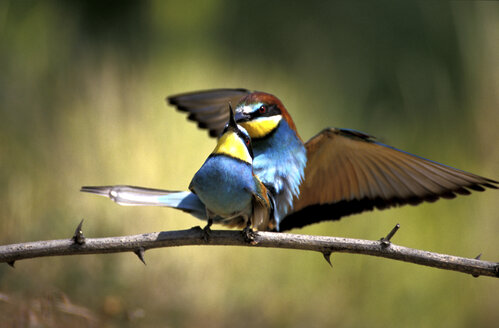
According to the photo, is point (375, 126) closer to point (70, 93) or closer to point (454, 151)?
point (454, 151)

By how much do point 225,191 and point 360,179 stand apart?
571 mm

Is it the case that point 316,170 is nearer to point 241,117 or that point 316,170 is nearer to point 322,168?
point 322,168

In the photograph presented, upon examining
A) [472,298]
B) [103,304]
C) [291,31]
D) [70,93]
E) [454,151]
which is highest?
[291,31]

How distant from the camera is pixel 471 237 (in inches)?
86.6

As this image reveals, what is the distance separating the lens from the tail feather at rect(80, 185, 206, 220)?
1.18m

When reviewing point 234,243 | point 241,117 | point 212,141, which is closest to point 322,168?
point 241,117

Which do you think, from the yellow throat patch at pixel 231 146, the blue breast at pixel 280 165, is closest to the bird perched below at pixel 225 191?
the yellow throat patch at pixel 231 146

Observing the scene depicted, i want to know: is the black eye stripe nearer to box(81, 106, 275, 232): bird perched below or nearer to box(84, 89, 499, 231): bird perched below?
box(84, 89, 499, 231): bird perched below

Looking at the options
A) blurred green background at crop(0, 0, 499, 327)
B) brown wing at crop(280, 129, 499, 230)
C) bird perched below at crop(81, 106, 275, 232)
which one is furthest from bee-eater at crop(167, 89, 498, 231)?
blurred green background at crop(0, 0, 499, 327)

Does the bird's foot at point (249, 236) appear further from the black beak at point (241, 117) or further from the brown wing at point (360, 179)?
the brown wing at point (360, 179)

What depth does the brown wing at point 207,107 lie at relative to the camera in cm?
164

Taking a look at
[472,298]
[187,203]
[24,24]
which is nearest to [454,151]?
[472,298]

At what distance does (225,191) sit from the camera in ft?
3.48

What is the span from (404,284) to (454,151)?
1.84 ft
